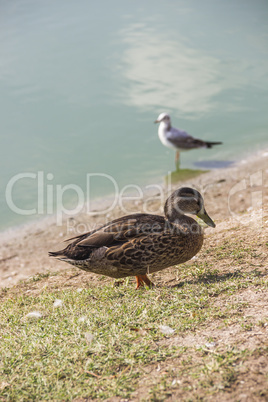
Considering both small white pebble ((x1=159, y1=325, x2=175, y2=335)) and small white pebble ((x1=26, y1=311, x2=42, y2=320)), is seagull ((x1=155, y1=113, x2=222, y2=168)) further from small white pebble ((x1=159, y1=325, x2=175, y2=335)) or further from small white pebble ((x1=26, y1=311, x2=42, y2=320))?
small white pebble ((x1=159, y1=325, x2=175, y2=335))

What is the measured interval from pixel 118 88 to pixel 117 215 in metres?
5.45

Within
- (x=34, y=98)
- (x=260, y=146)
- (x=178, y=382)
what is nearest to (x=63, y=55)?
(x=34, y=98)

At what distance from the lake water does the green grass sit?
4234mm

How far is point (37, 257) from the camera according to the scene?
Result: 21.7 ft

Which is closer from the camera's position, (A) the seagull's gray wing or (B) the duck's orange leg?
(B) the duck's orange leg

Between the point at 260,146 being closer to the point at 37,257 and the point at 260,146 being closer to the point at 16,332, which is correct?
the point at 37,257

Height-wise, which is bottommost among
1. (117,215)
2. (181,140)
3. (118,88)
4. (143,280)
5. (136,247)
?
(117,215)

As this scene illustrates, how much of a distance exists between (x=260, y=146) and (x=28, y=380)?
8.16 m

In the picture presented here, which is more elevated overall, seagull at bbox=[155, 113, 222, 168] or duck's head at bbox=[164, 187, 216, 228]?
seagull at bbox=[155, 113, 222, 168]

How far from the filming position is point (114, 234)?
4137 millimetres

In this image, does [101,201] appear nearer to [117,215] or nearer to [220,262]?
[117,215]

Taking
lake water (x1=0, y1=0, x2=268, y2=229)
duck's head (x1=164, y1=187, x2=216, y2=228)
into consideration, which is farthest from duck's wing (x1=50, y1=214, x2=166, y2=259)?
lake water (x1=0, y1=0, x2=268, y2=229)

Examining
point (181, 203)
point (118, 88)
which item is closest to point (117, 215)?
point (181, 203)

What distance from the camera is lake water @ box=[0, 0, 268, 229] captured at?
943 centimetres
